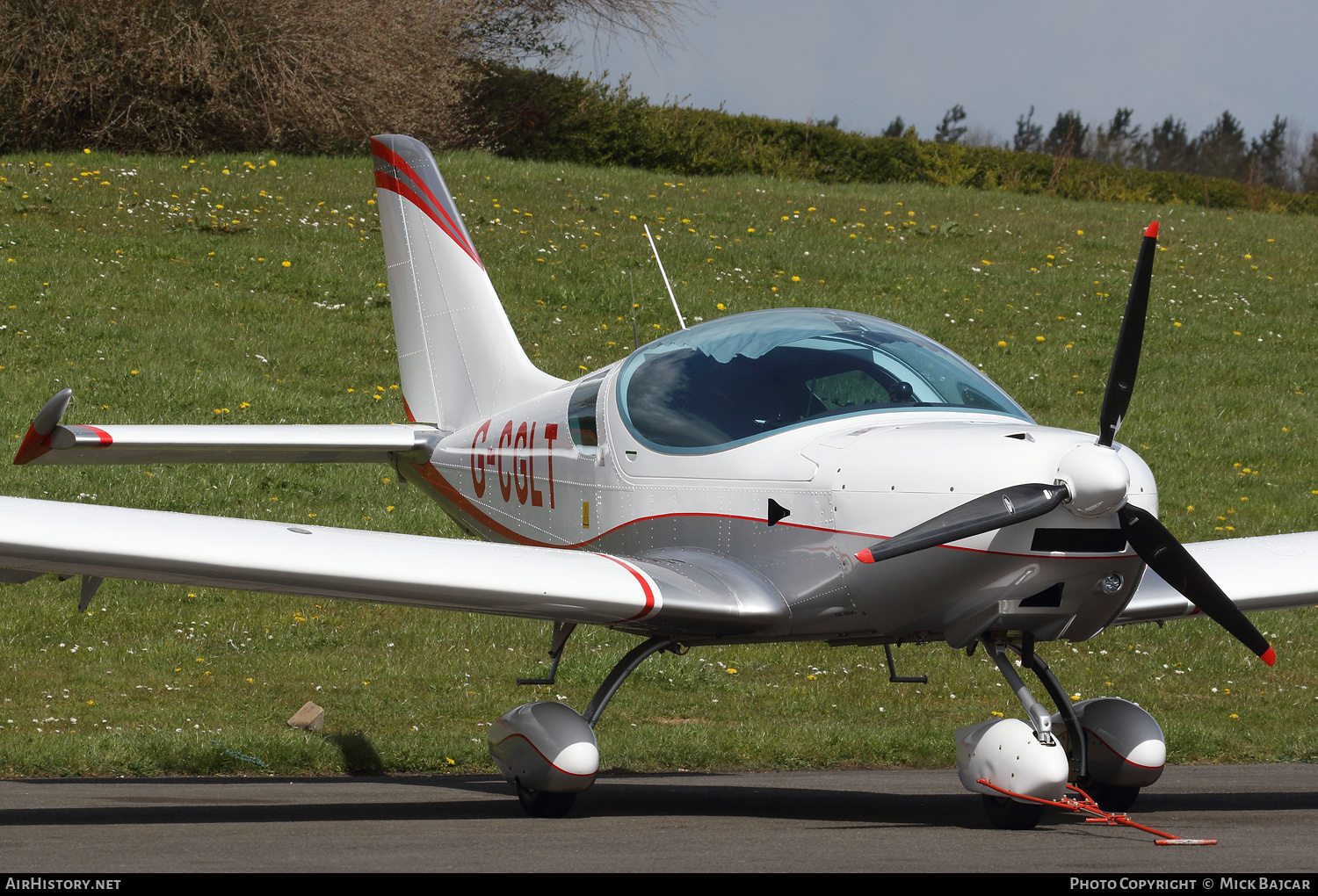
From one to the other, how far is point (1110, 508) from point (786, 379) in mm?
1756

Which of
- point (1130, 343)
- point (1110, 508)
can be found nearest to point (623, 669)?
point (1110, 508)

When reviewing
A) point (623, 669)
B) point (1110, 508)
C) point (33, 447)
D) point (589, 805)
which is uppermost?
point (1110, 508)

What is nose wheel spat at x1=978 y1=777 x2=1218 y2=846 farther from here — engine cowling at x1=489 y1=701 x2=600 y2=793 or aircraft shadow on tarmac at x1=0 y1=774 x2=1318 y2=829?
engine cowling at x1=489 y1=701 x2=600 y2=793

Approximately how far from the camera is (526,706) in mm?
A: 6332

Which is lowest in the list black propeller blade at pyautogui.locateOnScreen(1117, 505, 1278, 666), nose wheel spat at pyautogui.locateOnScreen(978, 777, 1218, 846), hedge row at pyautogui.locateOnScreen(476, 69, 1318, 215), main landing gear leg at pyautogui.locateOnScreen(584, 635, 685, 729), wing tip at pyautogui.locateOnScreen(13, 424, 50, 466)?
main landing gear leg at pyautogui.locateOnScreen(584, 635, 685, 729)

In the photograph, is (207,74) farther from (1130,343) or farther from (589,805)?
(1130,343)

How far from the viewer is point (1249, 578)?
7039 mm

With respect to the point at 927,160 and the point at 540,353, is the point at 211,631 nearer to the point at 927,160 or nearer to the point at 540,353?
the point at 540,353

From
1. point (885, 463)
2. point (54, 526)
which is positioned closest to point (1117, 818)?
point (885, 463)

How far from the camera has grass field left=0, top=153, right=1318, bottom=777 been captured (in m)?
9.13

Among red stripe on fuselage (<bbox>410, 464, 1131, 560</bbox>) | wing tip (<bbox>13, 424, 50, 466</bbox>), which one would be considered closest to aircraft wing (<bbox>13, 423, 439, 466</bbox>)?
wing tip (<bbox>13, 424, 50, 466</bbox>)

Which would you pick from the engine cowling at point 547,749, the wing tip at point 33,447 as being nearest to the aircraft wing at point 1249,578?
the engine cowling at point 547,749

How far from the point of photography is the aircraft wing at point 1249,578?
6562 mm

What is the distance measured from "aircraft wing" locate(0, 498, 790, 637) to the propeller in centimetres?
91
